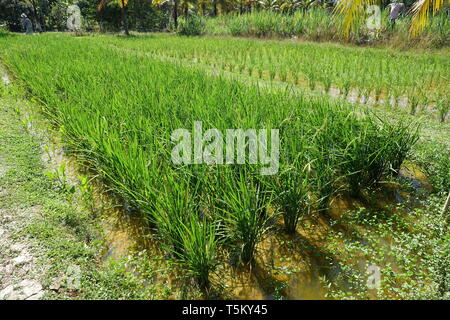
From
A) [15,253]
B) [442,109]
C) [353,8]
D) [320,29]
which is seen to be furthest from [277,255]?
[320,29]

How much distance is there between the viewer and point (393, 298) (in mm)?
1400

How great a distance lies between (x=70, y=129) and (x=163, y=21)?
27.4 meters

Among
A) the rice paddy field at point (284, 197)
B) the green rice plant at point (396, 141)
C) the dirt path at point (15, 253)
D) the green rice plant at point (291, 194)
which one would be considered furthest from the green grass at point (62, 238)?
the green rice plant at point (396, 141)

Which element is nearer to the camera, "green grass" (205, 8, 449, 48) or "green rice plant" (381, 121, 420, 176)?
"green rice plant" (381, 121, 420, 176)

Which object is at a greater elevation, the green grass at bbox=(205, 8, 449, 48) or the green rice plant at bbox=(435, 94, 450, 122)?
the green grass at bbox=(205, 8, 449, 48)

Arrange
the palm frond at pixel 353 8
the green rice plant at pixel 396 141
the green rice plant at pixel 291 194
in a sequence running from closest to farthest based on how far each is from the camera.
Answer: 1. the green rice plant at pixel 291 194
2. the green rice plant at pixel 396 141
3. the palm frond at pixel 353 8

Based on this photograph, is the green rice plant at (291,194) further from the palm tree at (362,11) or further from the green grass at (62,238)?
the palm tree at (362,11)

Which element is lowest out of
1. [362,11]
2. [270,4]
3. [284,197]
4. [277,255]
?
[277,255]

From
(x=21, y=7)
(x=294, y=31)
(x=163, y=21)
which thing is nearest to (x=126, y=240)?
(x=294, y=31)

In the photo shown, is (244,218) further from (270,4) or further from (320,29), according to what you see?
(270,4)

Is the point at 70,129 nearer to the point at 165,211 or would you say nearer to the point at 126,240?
the point at 126,240

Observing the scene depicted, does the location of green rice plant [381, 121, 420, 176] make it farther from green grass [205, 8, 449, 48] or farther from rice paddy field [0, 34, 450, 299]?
green grass [205, 8, 449, 48]

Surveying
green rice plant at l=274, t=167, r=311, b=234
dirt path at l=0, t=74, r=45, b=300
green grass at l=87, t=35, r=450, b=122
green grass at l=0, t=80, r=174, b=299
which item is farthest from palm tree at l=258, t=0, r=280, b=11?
green rice plant at l=274, t=167, r=311, b=234

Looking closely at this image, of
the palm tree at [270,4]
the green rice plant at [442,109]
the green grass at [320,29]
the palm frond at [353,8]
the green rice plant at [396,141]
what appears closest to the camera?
the green rice plant at [396,141]
